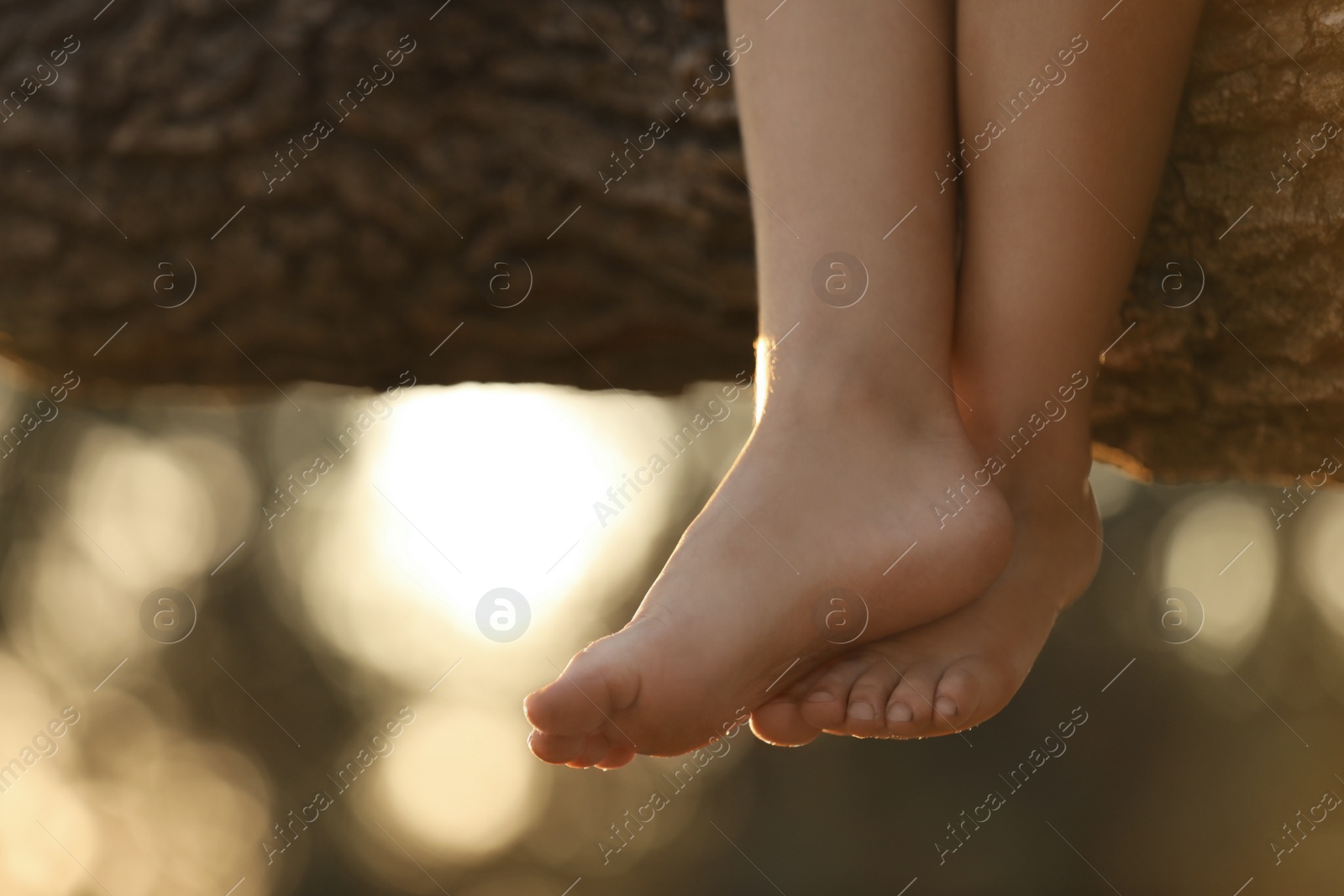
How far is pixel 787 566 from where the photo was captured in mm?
954

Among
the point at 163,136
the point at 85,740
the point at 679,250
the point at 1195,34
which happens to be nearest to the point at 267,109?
the point at 163,136

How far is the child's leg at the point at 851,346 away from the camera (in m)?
0.98

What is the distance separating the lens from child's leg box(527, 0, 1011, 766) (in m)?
0.98

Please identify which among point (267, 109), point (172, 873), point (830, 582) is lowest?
point (172, 873)

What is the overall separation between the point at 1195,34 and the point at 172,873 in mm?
10756

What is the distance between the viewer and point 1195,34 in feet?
3.51

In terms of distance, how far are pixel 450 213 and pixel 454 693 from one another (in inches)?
403

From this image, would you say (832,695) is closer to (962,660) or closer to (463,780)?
(962,660)

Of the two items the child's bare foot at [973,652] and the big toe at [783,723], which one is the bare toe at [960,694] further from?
the big toe at [783,723]

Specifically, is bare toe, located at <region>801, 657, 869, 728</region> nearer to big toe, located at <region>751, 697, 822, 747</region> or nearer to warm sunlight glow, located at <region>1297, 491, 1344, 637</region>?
big toe, located at <region>751, 697, 822, 747</region>

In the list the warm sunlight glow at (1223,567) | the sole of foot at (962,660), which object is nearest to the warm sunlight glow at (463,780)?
the warm sunlight glow at (1223,567)

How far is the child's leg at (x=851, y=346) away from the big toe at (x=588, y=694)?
11 centimetres

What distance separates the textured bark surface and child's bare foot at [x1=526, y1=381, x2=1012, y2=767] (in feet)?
1.14

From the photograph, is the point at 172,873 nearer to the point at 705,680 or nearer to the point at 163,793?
the point at 163,793
